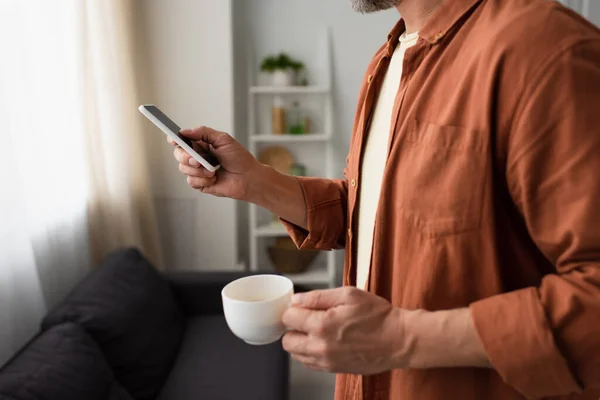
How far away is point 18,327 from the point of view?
1.61 meters

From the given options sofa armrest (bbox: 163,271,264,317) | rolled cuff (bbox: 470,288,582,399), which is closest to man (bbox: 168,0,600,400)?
rolled cuff (bbox: 470,288,582,399)

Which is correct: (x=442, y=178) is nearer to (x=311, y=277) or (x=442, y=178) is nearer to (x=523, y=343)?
(x=523, y=343)

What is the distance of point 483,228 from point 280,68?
8.52 feet

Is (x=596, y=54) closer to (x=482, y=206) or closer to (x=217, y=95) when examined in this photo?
(x=482, y=206)

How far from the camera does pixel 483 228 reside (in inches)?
24.2

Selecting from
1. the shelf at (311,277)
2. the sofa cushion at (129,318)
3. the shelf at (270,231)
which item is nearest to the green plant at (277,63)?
the shelf at (270,231)

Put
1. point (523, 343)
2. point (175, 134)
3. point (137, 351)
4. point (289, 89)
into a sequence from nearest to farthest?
point (523, 343), point (175, 134), point (137, 351), point (289, 89)

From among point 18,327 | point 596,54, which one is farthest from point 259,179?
point 18,327

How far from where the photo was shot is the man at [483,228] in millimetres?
539

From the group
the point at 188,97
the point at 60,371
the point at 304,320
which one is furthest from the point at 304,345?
the point at 188,97

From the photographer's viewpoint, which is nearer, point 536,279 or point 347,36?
point 536,279

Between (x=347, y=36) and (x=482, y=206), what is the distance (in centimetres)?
284

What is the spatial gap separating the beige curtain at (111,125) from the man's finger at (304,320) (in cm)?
188

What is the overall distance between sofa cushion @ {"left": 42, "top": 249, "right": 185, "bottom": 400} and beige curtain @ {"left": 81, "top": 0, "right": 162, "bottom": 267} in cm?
30
